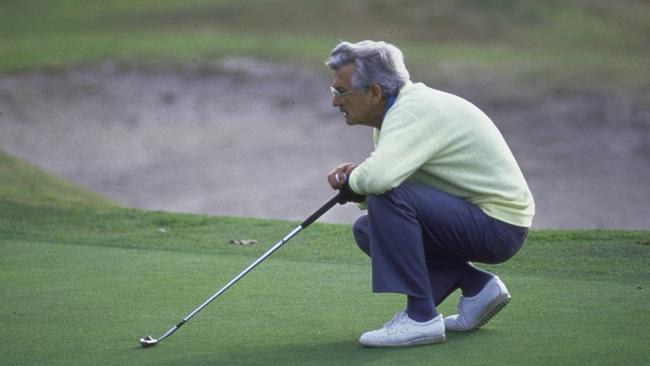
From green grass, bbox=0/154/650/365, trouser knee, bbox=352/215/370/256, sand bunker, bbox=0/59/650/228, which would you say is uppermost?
trouser knee, bbox=352/215/370/256

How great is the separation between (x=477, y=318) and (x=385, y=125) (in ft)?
2.43

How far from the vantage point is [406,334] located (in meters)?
4.63

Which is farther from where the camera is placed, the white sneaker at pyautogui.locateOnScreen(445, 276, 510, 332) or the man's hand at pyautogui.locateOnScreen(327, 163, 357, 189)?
the white sneaker at pyautogui.locateOnScreen(445, 276, 510, 332)

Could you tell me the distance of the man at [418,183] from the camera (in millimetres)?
4578

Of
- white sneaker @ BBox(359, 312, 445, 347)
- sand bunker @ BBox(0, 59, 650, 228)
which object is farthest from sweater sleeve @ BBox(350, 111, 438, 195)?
sand bunker @ BBox(0, 59, 650, 228)

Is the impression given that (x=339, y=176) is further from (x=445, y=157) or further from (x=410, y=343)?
(x=410, y=343)

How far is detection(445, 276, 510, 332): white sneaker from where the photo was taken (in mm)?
4844

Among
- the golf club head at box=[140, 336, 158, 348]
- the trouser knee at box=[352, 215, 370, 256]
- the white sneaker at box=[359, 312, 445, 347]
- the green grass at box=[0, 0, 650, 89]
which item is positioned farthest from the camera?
the green grass at box=[0, 0, 650, 89]

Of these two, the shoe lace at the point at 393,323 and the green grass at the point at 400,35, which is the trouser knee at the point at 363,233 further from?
the green grass at the point at 400,35

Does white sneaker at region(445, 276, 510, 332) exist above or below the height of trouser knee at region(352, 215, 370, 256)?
below

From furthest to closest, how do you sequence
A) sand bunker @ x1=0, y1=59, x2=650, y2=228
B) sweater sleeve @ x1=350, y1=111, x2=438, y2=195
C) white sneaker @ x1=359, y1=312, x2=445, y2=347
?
sand bunker @ x1=0, y1=59, x2=650, y2=228 < white sneaker @ x1=359, y1=312, x2=445, y2=347 < sweater sleeve @ x1=350, y1=111, x2=438, y2=195

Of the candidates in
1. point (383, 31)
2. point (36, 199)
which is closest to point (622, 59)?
point (383, 31)

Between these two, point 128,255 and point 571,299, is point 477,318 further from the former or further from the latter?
point 128,255

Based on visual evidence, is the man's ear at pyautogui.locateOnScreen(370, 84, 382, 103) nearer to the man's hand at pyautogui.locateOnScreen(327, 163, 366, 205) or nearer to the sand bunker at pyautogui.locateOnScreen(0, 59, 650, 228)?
the man's hand at pyautogui.locateOnScreen(327, 163, 366, 205)
